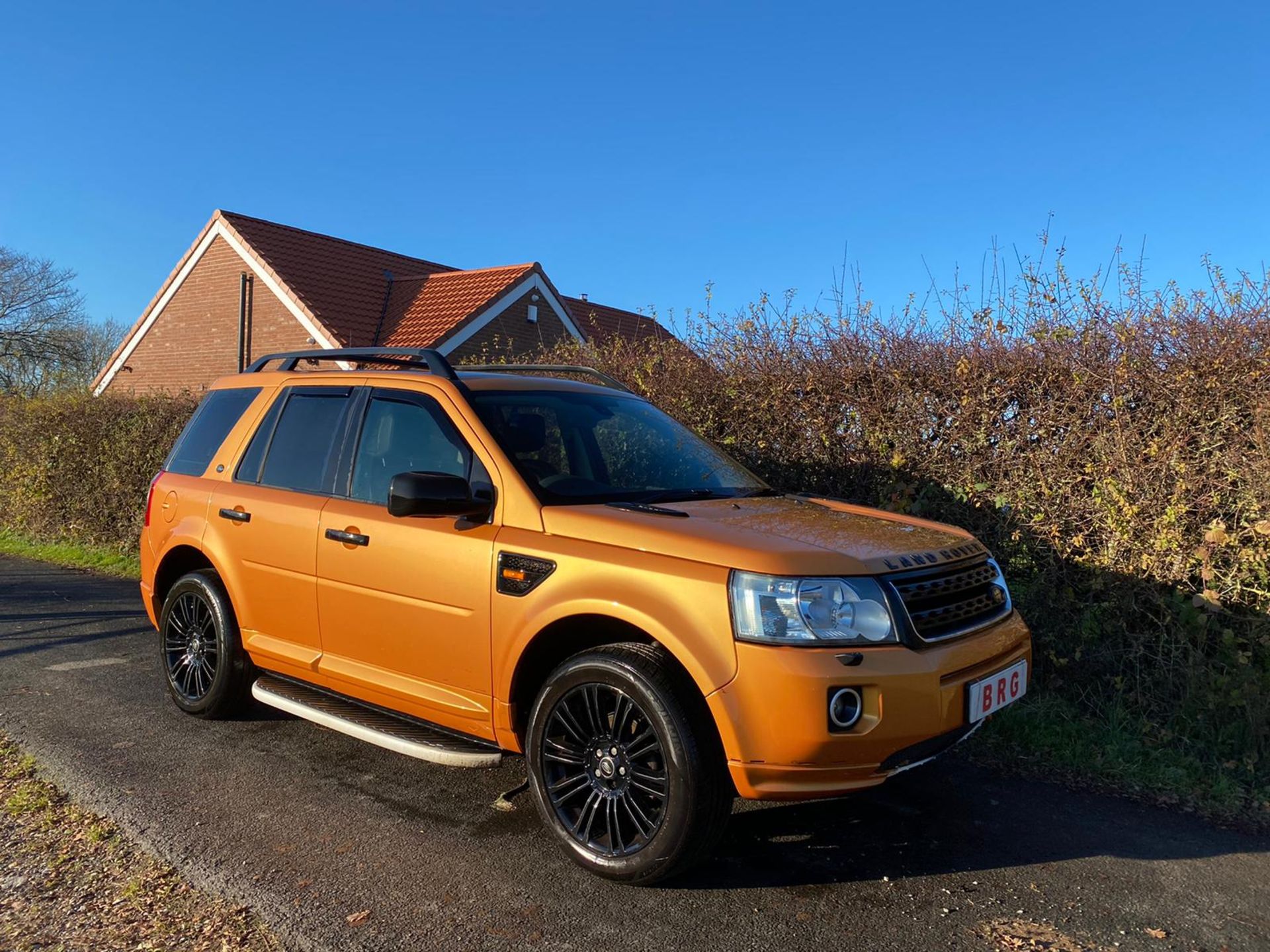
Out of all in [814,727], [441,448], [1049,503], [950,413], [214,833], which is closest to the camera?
[814,727]

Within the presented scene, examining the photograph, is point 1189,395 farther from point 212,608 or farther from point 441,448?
point 212,608

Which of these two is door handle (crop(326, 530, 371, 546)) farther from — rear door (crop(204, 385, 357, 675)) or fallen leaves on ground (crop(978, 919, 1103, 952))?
fallen leaves on ground (crop(978, 919, 1103, 952))

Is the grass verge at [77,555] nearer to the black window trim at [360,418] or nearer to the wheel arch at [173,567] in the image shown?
the wheel arch at [173,567]

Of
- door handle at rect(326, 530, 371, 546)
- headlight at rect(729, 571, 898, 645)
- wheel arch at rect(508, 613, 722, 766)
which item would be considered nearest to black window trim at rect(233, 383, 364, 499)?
door handle at rect(326, 530, 371, 546)

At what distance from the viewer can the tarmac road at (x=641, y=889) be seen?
290cm

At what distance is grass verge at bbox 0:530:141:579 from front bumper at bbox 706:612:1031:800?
9372mm

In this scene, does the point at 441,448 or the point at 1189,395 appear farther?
the point at 1189,395

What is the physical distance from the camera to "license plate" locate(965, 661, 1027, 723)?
10.3 feet

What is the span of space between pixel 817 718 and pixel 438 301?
18732 mm

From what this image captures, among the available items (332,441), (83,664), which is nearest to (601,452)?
(332,441)

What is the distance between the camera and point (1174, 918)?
299 centimetres

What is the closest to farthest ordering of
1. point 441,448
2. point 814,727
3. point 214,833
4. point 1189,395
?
point 814,727, point 214,833, point 441,448, point 1189,395

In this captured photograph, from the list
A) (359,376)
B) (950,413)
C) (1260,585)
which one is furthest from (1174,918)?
(359,376)

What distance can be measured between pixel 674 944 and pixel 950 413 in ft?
12.6
